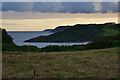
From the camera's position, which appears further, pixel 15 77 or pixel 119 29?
pixel 119 29

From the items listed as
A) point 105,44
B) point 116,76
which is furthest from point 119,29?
point 116,76

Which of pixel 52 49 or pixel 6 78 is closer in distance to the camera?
pixel 6 78

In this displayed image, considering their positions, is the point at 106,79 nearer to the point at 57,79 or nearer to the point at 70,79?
the point at 70,79

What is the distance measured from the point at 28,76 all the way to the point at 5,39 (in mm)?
42799

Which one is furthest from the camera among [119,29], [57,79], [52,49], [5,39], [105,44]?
[119,29]

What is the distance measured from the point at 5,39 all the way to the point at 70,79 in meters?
44.5

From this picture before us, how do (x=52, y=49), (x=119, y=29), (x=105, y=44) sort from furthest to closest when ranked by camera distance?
(x=119, y=29)
(x=105, y=44)
(x=52, y=49)

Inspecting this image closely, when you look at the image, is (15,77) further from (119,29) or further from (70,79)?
(119,29)

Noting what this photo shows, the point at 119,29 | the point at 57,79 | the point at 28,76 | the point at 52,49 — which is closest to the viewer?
the point at 57,79

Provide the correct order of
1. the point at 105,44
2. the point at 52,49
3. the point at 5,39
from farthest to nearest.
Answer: the point at 5,39 → the point at 105,44 → the point at 52,49

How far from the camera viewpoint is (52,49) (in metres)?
39.4

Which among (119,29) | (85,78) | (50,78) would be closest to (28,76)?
(50,78)

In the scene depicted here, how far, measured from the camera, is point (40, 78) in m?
11.5

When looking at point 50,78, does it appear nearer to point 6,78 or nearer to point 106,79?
point 6,78
